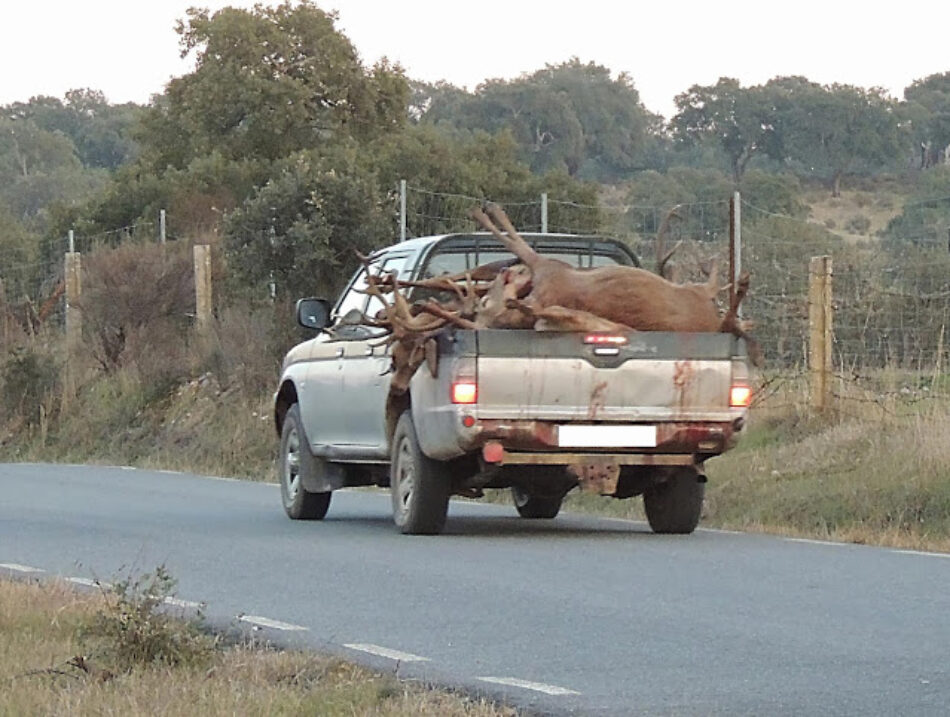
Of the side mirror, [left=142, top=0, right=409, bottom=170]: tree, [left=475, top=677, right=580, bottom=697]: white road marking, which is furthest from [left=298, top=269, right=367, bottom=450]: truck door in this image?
[left=142, top=0, right=409, bottom=170]: tree

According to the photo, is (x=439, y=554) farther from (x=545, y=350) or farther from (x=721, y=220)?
(x=721, y=220)

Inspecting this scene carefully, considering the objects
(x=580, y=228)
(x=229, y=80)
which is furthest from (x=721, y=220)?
(x=580, y=228)

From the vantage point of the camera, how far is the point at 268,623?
31.5ft

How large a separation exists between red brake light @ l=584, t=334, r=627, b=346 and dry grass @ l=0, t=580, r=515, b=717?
190 inches

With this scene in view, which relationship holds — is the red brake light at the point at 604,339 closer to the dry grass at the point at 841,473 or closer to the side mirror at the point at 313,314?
the dry grass at the point at 841,473

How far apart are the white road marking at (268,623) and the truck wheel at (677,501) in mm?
4670

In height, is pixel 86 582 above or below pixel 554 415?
below

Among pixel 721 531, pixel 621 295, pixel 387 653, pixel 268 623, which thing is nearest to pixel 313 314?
pixel 621 295

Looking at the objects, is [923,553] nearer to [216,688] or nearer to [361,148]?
[216,688]

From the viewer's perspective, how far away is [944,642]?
871 cm

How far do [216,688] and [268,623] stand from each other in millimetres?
2180

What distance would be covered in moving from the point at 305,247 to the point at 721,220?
25.7 metres

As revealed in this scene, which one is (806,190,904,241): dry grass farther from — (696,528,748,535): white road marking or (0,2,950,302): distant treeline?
(696,528,748,535): white road marking

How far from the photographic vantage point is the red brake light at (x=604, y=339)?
1300 centimetres
